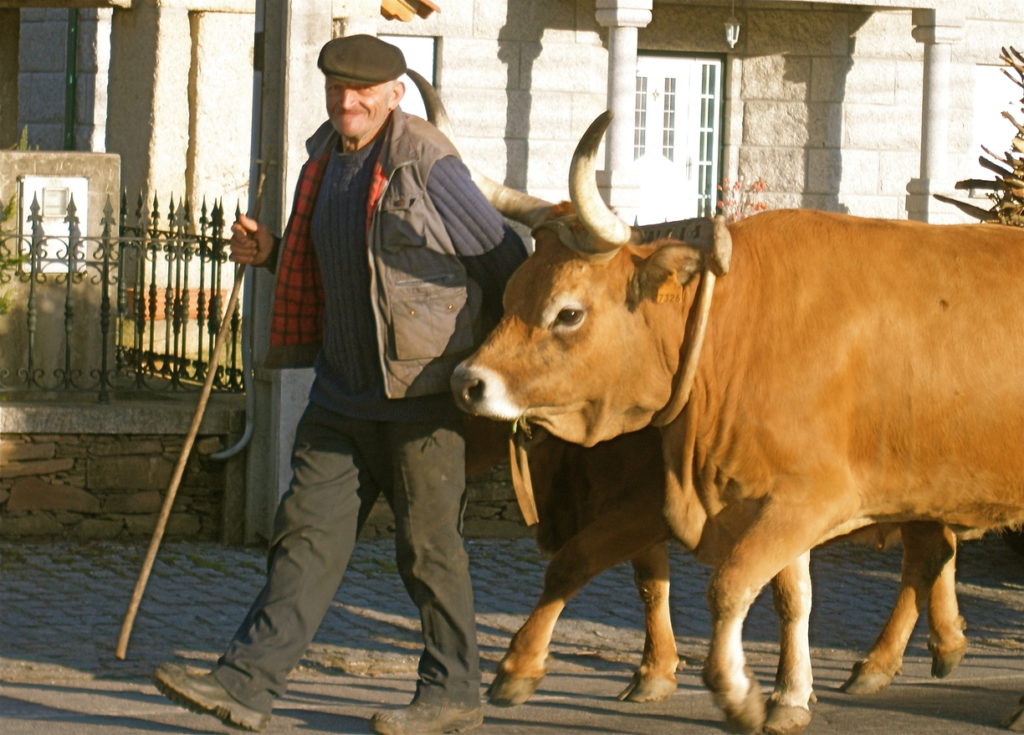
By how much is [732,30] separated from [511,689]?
12246 mm

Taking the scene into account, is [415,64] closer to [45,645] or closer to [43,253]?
[43,253]

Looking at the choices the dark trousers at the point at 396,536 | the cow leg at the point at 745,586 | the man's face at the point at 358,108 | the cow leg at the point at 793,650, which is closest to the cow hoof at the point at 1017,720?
the cow leg at the point at 793,650

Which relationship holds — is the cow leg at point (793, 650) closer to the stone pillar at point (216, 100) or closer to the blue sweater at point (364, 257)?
the blue sweater at point (364, 257)

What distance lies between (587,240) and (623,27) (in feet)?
37.8

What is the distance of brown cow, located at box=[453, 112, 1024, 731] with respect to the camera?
19.4ft

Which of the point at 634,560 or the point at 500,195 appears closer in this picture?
the point at 500,195

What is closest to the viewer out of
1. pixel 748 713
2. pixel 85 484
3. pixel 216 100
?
pixel 748 713

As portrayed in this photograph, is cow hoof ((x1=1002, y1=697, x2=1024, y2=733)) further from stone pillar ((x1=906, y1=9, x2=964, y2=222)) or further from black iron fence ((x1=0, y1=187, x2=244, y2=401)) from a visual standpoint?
stone pillar ((x1=906, y1=9, x2=964, y2=222))

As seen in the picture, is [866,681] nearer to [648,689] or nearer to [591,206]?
[648,689]

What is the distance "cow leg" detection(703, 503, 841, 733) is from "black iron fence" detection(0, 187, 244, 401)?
4744 mm

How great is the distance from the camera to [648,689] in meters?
7.02

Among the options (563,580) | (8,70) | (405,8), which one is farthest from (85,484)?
(8,70)

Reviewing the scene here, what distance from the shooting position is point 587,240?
595 centimetres

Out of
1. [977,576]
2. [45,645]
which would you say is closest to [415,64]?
[977,576]
